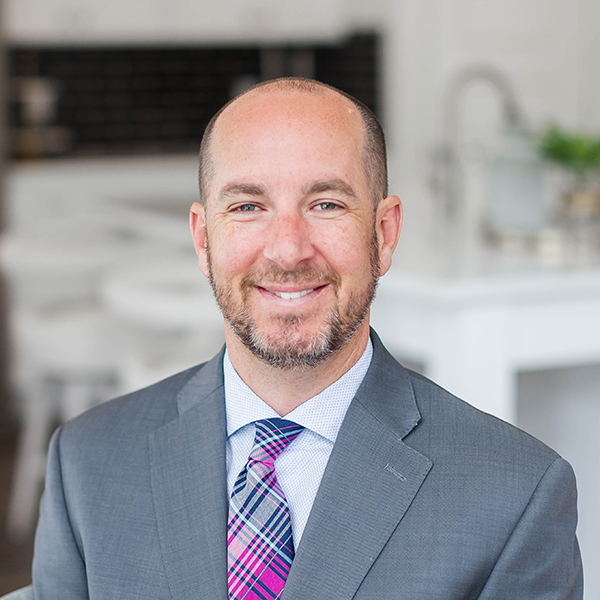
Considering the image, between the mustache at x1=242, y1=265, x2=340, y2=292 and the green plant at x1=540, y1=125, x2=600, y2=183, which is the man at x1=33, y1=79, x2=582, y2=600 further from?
the green plant at x1=540, y1=125, x2=600, y2=183

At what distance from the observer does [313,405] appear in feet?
3.38

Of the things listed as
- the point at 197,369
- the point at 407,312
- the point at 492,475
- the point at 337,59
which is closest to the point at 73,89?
the point at 337,59

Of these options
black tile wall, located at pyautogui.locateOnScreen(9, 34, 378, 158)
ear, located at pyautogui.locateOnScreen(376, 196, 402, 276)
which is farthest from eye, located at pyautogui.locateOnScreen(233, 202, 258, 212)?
black tile wall, located at pyautogui.locateOnScreen(9, 34, 378, 158)

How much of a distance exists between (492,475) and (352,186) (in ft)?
1.10

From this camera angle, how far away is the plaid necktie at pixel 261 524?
963 millimetres

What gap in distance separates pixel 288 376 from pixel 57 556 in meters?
0.34

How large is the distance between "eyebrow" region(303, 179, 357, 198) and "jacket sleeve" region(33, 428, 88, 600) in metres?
0.46

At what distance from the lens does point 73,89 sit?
5141 mm

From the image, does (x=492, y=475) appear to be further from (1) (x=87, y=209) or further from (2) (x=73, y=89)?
(2) (x=73, y=89)

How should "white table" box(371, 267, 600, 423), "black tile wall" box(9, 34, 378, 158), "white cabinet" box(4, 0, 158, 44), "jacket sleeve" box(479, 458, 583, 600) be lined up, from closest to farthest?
"jacket sleeve" box(479, 458, 583, 600) → "white table" box(371, 267, 600, 423) → "white cabinet" box(4, 0, 158, 44) → "black tile wall" box(9, 34, 378, 158)

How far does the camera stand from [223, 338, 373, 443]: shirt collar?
3.37 feet

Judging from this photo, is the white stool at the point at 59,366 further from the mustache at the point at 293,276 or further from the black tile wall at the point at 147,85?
the black tile wall at the point at 147,85

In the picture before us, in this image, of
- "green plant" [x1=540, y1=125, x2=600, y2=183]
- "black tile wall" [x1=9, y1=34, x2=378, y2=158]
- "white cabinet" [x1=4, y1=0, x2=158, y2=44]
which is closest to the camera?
"green plant" [x1=540, y1=125, x2=600, y2=183]

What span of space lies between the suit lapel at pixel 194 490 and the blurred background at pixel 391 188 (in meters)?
1.02
